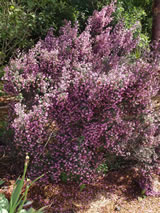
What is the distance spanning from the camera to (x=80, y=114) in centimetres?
271

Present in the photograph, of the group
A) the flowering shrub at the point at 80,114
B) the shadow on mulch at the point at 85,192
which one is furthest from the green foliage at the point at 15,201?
the shadow on mulch at the point at 85,192

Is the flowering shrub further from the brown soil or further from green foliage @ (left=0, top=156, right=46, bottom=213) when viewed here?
green foliage @ (left=0, top=156, right=46, bottom=213)

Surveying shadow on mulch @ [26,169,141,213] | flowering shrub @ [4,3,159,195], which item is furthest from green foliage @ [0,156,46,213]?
shadow on mulch @ [26,169,141,213]

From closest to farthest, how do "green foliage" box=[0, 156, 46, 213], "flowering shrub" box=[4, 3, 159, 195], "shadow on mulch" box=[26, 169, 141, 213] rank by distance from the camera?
"green foliage" box=[0, 156, 46, 213]
"flowering shrub" box=[4, 3, 159, 195]
"shadow on mulch" box=[26, 169, 141, 213]

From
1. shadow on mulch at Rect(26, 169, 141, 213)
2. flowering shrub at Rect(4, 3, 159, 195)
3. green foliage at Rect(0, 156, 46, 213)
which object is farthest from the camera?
shadow on mulch at Rect(26, 169, 141, 213)

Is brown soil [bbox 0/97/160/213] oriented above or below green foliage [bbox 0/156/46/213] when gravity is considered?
below

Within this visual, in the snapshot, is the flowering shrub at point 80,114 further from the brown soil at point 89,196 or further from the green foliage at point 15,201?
the green foliage at point 15,201

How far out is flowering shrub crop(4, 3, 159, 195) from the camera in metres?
2.50

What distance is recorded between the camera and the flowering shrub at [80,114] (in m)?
2.50

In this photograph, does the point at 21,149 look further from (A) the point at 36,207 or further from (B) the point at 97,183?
(B) the point at 97,183

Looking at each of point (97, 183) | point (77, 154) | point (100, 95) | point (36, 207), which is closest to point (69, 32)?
point (100, 95)

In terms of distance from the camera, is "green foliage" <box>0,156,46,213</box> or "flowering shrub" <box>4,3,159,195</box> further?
"flowering shrub" <box>4,3,159,195</box>

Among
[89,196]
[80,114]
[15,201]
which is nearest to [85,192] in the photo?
[89,196]

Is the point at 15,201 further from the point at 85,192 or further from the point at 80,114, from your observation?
the point at 85,192
